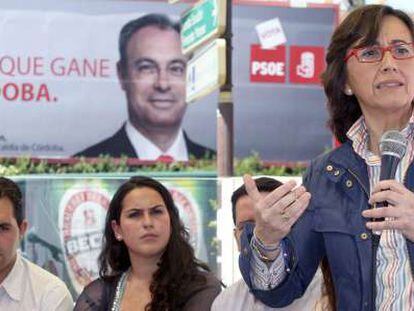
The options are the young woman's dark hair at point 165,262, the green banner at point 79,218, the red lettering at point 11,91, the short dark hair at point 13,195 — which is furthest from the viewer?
the red lettering at point 11,91

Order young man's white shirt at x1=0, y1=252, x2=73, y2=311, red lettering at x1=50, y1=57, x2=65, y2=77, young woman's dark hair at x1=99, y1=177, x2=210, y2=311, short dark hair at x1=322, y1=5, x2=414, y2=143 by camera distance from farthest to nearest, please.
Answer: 1. red lettering at x1=50, y1=57, x2=65, y2=77
2. young man's white shirt at x1=0, y1=252, x2=73, y2=311
3. young woman's dark hair at x1=99, y1=177, x2=210, y2=311
4. short dark hair at x1=322, y1=5, x2=414, y2=143

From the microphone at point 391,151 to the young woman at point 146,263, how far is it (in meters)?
Answer: 1.39

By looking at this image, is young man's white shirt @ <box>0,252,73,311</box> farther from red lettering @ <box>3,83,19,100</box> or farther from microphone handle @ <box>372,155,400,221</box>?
→ red lettering @ <box>3,83,19,100</box>

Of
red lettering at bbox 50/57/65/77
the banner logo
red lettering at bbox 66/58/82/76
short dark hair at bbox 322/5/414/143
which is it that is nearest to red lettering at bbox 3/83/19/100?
red lettering at bbox 50/57/65/77

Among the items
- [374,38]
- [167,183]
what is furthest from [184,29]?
[374,38]

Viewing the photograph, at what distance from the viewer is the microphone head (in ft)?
4.72

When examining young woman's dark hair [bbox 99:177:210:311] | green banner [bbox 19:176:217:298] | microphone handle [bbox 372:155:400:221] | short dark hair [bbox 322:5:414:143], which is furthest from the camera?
green banner [bbox 19:176:217:298]

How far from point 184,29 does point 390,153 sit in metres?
3.43

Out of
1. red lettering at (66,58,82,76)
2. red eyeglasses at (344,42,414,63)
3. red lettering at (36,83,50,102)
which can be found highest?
red lettering at (66,58,82,76)

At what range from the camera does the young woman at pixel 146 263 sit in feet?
9.16

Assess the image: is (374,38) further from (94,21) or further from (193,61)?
(94,21)

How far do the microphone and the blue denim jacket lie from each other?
9 centimetres

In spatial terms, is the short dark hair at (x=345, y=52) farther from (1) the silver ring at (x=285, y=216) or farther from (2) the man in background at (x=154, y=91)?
(2) the man in background at (x=154, y=91)

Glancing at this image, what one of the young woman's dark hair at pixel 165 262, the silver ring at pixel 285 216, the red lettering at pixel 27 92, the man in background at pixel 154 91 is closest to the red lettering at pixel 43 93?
the red lettering at pixel 27 92
